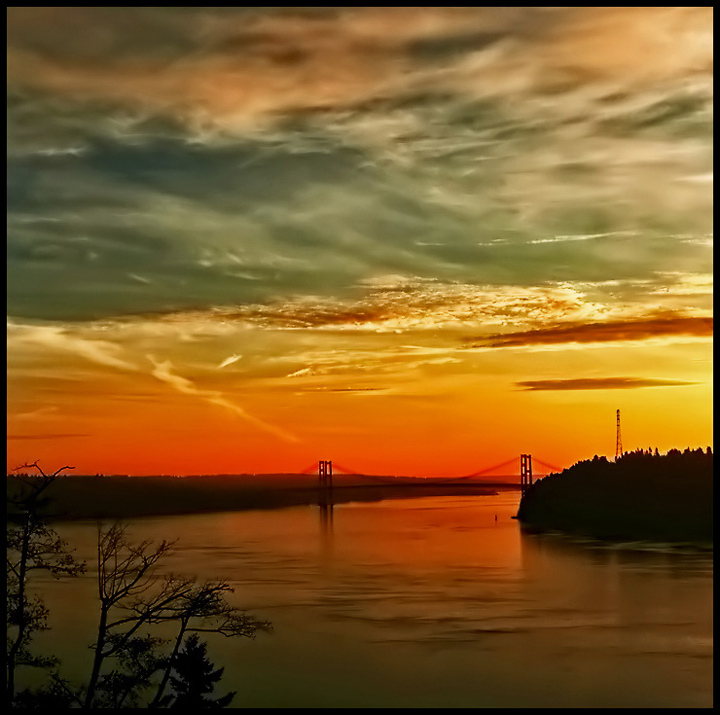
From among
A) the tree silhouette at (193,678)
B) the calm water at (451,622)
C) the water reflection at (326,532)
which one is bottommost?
the water reflection at (326,532)

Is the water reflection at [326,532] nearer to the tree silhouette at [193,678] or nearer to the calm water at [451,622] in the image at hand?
the calm water at [451,622]

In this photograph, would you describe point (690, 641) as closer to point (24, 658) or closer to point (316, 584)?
point (316, 584)

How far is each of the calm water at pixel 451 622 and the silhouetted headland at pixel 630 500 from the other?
31.1ft

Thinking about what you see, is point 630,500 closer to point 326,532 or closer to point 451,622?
point 326,532

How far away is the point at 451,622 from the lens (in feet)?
116

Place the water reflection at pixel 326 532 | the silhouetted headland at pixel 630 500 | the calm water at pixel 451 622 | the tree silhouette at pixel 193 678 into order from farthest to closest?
the silhouetted headland at pixel 630 500, the water reflection at pixel 326 532, the calm water at pixel 451 622, the tree silhouette at pixel 193 678

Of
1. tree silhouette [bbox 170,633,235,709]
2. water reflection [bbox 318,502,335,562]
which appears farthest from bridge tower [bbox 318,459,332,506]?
tree silhouette [bbox 170,633,235,709]

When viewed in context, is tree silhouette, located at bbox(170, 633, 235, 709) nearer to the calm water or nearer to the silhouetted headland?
the calm water

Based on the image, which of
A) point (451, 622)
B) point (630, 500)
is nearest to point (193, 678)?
point (451, 622)

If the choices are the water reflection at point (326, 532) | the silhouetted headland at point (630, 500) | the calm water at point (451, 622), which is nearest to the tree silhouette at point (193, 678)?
the calm water at point (451, 622)

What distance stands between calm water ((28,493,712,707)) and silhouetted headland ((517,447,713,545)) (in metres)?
9.47

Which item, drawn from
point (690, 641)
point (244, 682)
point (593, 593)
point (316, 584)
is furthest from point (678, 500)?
point (244, 682)

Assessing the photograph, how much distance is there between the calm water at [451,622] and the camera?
81.1ft

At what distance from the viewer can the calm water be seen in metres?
24.7
